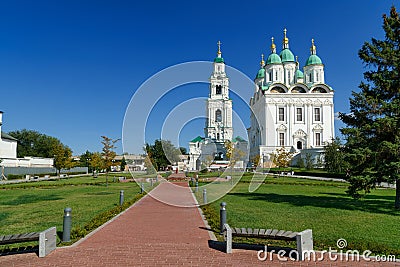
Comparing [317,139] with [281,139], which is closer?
[281,139]

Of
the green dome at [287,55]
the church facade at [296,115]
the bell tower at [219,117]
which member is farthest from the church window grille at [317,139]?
the bell tower at [219,117]

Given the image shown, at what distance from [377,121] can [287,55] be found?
73.7 m

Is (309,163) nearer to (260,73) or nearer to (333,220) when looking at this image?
(260,73)

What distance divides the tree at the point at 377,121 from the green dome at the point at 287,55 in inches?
2773

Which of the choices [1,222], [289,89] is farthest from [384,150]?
[289,89]

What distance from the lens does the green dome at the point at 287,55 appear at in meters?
82.2

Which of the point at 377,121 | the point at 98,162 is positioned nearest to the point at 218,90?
the point at 98,162

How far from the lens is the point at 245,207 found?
14633mm

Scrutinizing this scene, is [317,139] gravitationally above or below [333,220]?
above

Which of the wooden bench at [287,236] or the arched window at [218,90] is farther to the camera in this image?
the arched window at [218,90]

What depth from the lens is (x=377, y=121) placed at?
43.6 feet

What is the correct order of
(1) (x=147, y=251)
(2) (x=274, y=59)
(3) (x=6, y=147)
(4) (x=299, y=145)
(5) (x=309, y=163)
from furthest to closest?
(2) (x=274, y=59) → (4) (x=299, y=145) → (3) (x=6, y=147) → (5) (x=309, y=163) → (1) (x=147, y=251)

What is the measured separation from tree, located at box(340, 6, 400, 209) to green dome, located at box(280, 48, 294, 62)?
2773 inches

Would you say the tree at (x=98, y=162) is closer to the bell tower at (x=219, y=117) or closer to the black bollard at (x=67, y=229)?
the bell tower at (x=219, y=117)
